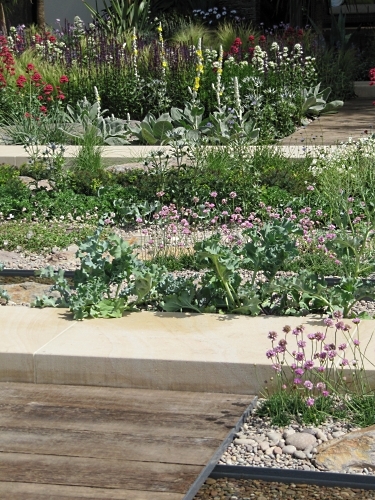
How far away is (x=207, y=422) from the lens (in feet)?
12.0

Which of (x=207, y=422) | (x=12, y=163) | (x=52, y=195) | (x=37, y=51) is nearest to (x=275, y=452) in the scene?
(x=207, y=422)

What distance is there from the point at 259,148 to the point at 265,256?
383cm

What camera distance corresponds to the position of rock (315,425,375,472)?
10.7 ft

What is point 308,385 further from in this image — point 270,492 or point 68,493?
point 68,493

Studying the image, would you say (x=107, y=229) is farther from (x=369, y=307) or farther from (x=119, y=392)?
(x=119, y=392)

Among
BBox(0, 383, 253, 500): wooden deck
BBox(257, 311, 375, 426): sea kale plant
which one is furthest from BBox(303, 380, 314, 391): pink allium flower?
BBox(0, 383, 253, 500): wooden deck

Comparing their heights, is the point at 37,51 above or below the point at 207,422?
above

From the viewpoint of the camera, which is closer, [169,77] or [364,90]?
[169,77]

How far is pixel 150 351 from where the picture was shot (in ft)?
13.4

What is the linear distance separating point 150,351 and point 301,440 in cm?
90

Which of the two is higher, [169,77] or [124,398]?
[169,77]

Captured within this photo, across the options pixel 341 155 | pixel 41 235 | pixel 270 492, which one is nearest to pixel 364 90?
pixel 341 155

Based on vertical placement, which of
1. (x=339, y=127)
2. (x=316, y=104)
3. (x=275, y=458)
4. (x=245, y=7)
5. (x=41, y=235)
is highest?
(x=245, y=7)

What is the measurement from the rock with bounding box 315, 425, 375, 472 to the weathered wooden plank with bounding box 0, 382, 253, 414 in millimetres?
521
